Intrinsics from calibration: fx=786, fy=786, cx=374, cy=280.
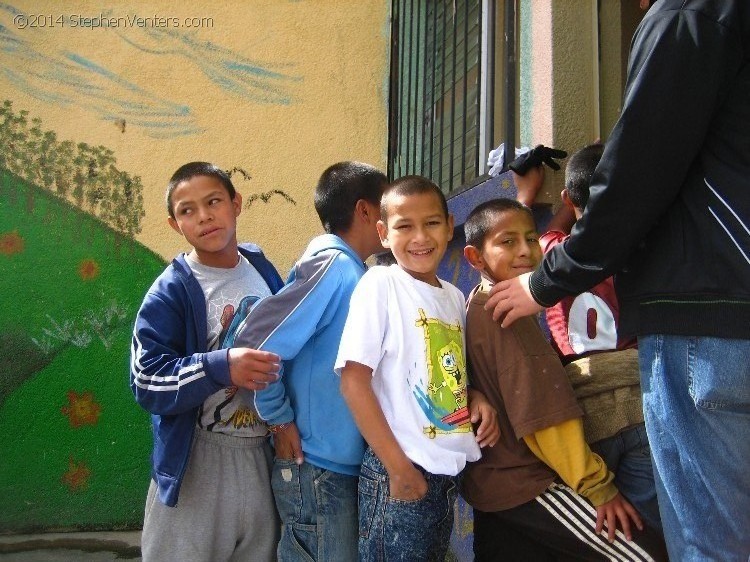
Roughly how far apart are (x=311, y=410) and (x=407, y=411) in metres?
0.34

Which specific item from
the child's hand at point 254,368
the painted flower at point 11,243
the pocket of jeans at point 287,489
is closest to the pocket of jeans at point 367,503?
the pocket of jeans at point 287,489

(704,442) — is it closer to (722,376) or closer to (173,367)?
(722,376)

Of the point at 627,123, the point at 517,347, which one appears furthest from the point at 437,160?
the point at 627,123

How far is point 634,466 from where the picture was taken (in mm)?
1933

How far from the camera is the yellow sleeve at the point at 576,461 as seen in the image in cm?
187

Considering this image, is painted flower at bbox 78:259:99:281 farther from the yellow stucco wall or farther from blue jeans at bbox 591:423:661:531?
blue jeans at bbox 591:423:661:531

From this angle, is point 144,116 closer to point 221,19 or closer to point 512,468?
point 221,19

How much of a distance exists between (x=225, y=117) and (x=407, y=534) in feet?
14.3

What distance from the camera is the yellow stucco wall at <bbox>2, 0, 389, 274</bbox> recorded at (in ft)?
18.4

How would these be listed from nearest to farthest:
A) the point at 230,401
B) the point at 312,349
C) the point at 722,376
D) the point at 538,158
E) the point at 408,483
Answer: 1. the point at 722,376
2. the point at 408,483
3. the point at 312,349
4. the point at 230,401
5. the point at 538,158

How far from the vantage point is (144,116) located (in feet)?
18.5

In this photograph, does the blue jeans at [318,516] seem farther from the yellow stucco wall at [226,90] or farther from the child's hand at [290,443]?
the yellow stucco wall at [226,90]

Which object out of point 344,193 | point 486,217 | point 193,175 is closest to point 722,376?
point 486,217

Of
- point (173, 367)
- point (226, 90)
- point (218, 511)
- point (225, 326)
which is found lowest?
point (218, 511)
